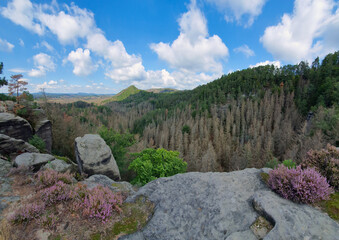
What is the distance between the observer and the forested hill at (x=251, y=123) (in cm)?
3753

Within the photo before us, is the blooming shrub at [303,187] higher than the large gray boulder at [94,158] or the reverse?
higher

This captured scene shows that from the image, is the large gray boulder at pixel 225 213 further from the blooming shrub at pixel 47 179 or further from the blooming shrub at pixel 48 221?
the blooming shrub at pixel 47 179

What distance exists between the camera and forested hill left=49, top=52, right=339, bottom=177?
37531 mm

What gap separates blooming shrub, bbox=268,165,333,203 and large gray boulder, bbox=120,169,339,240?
247 millimetres

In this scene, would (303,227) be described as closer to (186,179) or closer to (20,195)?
(186,179)

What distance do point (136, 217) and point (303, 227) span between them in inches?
177

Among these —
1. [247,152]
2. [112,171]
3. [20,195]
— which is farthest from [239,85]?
[20,195]

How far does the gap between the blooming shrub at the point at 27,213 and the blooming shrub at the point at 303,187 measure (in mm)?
7526

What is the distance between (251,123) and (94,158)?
8324 cm

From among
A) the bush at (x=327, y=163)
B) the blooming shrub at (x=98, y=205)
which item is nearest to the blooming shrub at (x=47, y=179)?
the blooming shrub at (x=98, y=205)

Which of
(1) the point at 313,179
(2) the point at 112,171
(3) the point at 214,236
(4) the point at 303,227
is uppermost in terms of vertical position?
(1) the point at 313,179

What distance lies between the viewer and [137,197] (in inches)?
223

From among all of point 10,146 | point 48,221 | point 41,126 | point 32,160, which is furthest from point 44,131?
point 48,221

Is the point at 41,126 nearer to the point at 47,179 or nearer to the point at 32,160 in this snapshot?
the point at 32,160
